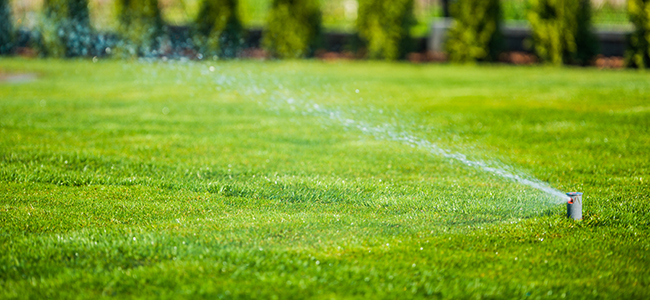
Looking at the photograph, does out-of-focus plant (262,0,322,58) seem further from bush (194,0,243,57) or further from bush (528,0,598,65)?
bush (528,0,598,65)

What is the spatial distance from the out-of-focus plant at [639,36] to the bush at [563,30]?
1.17 m

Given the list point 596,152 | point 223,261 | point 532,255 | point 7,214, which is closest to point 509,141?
point 596,152

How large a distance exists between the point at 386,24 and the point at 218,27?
471 cm

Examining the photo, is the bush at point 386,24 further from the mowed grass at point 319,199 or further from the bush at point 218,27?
the mowed grass at point 319,199

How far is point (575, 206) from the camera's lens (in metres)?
3.95

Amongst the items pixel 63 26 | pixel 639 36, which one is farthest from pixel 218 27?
pixel 639 36

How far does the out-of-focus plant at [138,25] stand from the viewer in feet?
54.4

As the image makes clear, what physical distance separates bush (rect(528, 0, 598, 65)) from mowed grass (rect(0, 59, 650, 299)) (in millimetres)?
6028

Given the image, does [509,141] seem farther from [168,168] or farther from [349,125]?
[168,168]

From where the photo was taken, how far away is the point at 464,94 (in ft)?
33.7

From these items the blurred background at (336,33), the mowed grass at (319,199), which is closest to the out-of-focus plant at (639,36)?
the blurred background at (336,33)

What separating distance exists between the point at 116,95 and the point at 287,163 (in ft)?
18.3

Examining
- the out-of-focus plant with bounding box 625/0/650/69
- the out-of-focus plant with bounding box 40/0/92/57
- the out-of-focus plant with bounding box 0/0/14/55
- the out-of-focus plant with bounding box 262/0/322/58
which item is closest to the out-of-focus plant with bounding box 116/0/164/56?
the out-of-focus plant with bounding box 40/0/92/57

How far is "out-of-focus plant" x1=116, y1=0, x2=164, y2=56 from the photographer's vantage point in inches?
653
